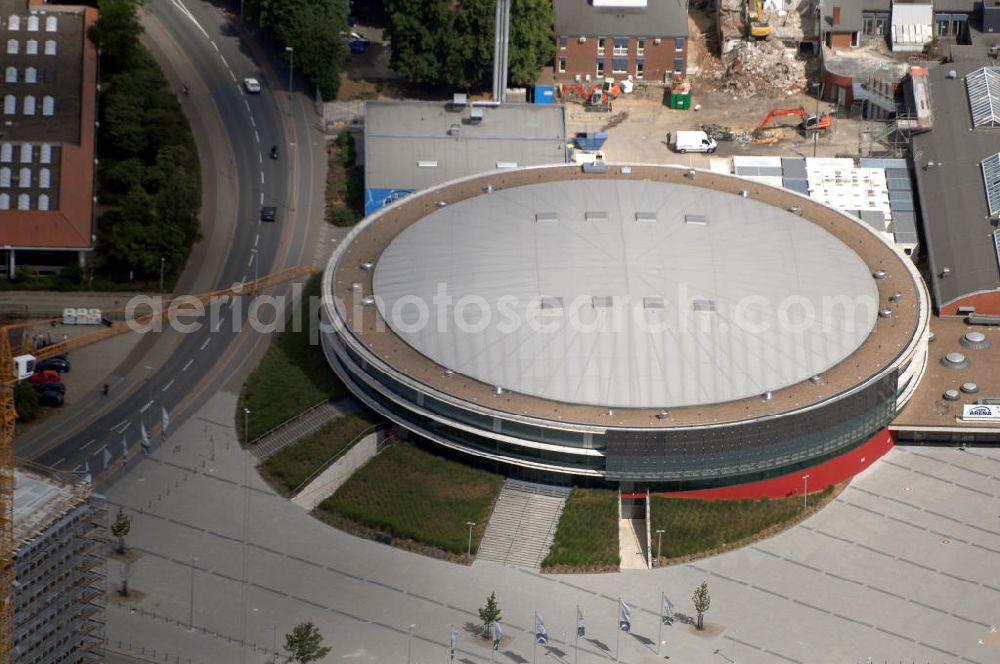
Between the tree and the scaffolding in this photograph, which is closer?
the scaffolding

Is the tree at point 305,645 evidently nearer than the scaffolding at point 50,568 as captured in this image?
→ No

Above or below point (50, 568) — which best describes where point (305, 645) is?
below

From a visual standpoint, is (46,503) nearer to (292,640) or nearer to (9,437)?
(9,437)

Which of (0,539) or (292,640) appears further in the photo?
(292,640)

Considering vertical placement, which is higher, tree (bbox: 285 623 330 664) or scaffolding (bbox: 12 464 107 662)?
scaffolding (bbox: 12 464 107 662)

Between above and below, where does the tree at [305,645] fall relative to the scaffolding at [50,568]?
below

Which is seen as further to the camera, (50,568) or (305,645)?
(305,645)

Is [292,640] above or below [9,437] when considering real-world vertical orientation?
below

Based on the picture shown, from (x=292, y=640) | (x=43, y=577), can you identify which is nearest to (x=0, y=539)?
(x=43, y=577)
